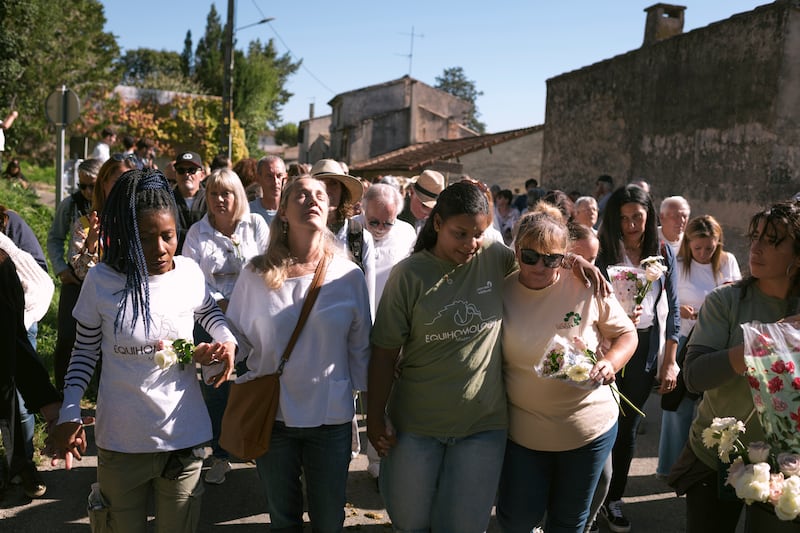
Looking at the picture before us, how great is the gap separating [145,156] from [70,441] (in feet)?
27.6

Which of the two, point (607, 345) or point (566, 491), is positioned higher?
point (607, 345)

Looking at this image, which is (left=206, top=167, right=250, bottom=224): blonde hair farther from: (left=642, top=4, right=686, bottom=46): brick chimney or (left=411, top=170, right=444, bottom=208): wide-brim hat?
(left=642, top=4, right=686, bottom=46): brick chimney

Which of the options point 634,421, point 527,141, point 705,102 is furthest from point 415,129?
point 634,421

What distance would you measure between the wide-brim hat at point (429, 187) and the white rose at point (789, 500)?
418 centimetres

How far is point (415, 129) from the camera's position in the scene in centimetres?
4288

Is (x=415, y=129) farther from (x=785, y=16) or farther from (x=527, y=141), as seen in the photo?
(x=785, y=16)

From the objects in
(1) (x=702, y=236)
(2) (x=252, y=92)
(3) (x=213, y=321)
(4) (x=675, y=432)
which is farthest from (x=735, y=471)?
(2) (x=252, y=92)

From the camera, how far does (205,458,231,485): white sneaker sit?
212 inches

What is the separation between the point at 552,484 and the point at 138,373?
2.09 m

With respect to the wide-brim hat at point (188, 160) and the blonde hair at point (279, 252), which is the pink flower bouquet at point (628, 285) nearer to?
the blonde hair at point (279, 252)

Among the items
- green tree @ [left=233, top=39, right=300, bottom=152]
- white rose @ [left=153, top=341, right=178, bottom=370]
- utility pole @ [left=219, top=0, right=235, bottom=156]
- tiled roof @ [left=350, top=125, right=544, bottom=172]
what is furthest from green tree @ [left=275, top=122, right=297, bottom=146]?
white rose @ [left=153, top=341, right=178, bottom=370]

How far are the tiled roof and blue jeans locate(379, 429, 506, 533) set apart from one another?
2679 cm

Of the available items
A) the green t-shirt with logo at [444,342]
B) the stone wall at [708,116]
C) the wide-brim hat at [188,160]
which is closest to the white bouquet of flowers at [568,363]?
the green t-shirt with logo at [444,342]

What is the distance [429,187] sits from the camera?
6.38 metres
